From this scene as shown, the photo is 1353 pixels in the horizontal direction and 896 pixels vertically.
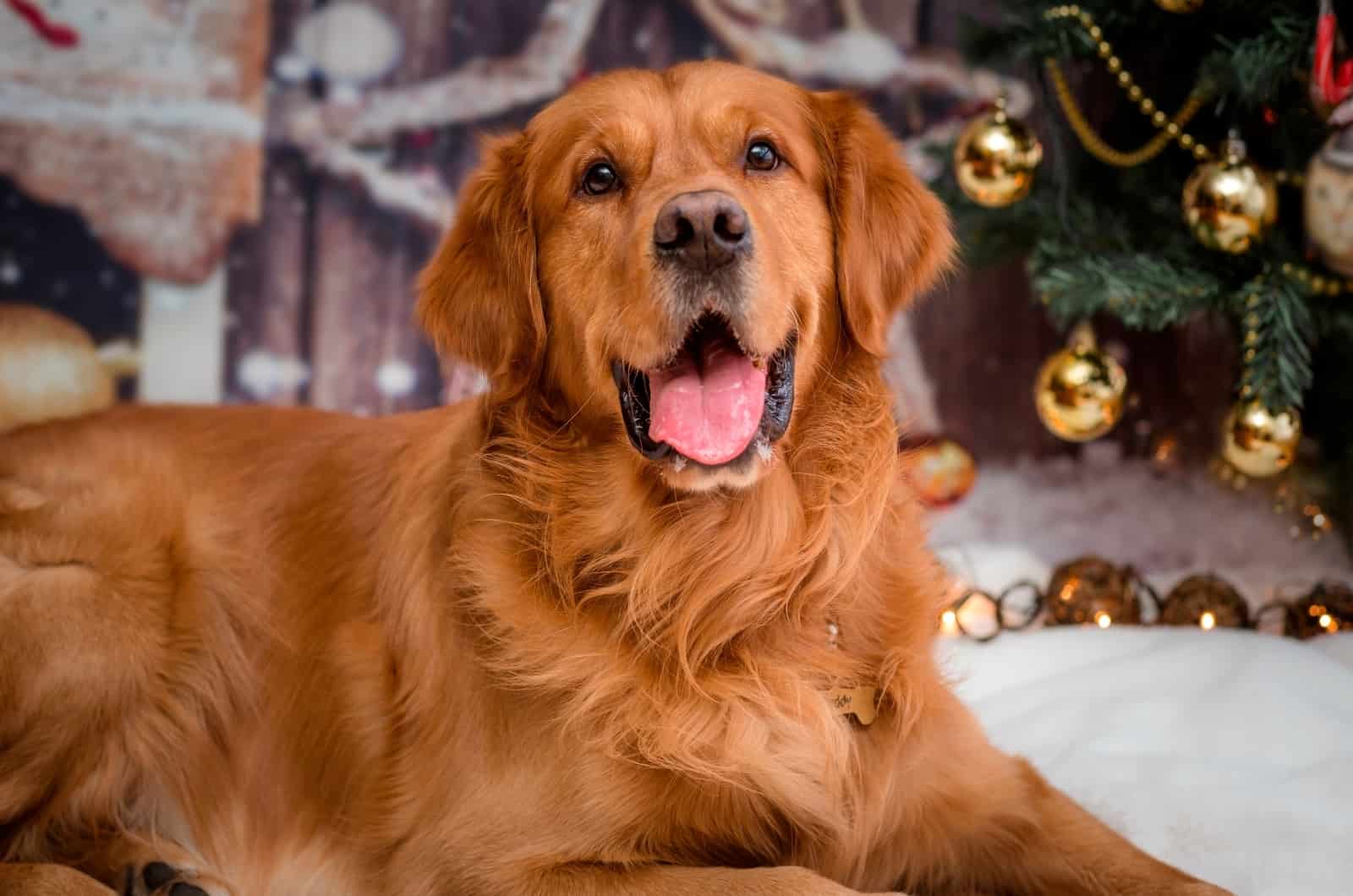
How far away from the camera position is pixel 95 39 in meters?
4.22

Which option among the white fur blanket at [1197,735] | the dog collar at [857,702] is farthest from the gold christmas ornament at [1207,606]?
the dog collar at [857,702]

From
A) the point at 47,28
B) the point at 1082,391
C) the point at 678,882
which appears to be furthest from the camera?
the point at 47,28

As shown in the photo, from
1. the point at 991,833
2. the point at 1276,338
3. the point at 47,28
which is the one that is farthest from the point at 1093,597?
the point at 47,28

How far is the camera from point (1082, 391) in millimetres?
3527

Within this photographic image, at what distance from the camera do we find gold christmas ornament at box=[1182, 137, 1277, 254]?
324 cm

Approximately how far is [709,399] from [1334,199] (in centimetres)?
191

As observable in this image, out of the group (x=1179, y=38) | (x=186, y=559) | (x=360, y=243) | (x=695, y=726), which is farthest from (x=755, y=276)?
(x=360, y=243)

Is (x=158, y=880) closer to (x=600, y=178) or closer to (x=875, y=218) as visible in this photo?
(x=600, y=178)

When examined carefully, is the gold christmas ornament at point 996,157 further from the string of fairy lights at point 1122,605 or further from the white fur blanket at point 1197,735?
the white fur blanket at point 1197,735

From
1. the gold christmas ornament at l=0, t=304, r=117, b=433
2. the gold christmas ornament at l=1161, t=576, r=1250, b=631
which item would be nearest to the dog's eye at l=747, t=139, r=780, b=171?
the gold christmas ornament at l=1161, t=576, r=1250, b=631

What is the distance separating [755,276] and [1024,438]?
2.92m

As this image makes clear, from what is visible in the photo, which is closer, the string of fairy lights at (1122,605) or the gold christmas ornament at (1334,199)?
the gold christmas ornament at (1334,199)

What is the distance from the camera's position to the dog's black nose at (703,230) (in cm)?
194

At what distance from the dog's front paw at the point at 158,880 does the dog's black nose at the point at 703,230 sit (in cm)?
127
